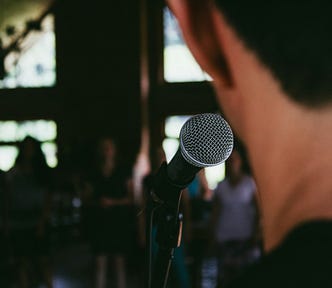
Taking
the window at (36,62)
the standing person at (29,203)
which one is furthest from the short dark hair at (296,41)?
the window at (36,62)

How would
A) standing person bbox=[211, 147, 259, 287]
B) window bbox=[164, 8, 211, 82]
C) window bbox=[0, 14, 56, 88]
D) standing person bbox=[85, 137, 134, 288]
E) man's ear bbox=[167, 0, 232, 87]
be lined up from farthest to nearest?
window bbox=[0, 14, 56, 88], window bbox=[164, 8, 211, 82], standing person bbox=[85, 137, 134, 288], standing person bbox=[211, 147, 259, 287], man's ear bbox=[167, 0, 232, 87]

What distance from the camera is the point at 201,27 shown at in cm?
60

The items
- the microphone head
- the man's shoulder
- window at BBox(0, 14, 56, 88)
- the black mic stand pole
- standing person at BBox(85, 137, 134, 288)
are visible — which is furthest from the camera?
window at BBox(0, 14, 56, 88)

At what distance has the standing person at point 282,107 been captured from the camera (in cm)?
50

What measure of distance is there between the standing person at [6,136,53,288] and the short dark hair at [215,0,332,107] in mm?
4683

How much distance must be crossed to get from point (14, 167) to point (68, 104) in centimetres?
586

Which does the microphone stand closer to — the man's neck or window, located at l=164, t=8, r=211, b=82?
the man's neck

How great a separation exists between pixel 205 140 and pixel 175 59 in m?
11.7

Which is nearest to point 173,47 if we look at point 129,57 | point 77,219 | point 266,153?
point 129,57

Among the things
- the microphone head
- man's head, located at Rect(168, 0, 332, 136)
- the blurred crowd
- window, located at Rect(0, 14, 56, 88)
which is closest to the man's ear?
man's head, located at Rect(168, 0, 332, 136)

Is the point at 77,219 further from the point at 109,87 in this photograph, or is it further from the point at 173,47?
the point at 173,47

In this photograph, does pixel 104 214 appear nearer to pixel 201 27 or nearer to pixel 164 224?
pixel 164 224

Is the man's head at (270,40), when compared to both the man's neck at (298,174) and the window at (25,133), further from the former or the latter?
the window at (25,133)

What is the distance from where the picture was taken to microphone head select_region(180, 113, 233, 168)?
1052 millimetres
